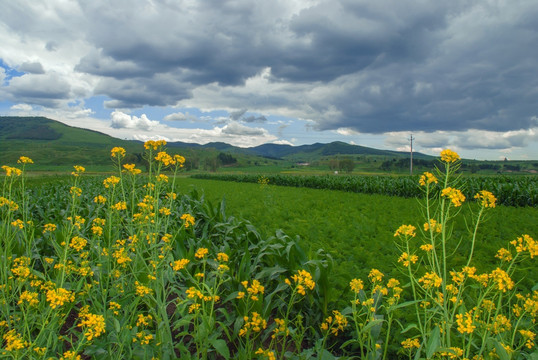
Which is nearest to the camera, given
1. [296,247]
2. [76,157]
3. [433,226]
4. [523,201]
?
[433,226]

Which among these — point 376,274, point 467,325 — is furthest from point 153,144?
point 467,325

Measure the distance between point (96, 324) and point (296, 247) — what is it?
2751 mm

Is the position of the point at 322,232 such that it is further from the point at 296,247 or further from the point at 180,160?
the point at 180,160

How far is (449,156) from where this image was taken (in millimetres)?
2461

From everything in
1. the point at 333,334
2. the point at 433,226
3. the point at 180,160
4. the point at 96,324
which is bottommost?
the point at 333,334

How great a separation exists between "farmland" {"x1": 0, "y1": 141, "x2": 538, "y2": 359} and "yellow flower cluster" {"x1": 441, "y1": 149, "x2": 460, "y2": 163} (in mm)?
10

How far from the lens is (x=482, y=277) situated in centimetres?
232

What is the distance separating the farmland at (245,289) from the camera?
7.77 ft

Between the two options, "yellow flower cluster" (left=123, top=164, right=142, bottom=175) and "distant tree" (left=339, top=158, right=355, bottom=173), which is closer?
"yellow flower cluster" (left=123, top=164, right=142, bottom=175)

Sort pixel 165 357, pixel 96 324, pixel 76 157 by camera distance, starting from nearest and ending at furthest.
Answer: pixel 96 324
pixel 165 357
pixel 76 157

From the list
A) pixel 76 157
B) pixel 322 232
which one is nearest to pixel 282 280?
pixel 322 232

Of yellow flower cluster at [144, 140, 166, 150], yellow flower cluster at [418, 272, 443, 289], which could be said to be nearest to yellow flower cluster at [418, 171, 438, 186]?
yellow flower cluster at [418, 272, 443, 289]

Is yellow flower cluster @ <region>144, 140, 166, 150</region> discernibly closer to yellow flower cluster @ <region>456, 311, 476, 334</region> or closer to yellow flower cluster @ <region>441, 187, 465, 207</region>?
yellow flower cluster @ <region>441, 187, 465, 207</region>

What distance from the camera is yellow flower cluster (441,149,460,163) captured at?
244 cm
